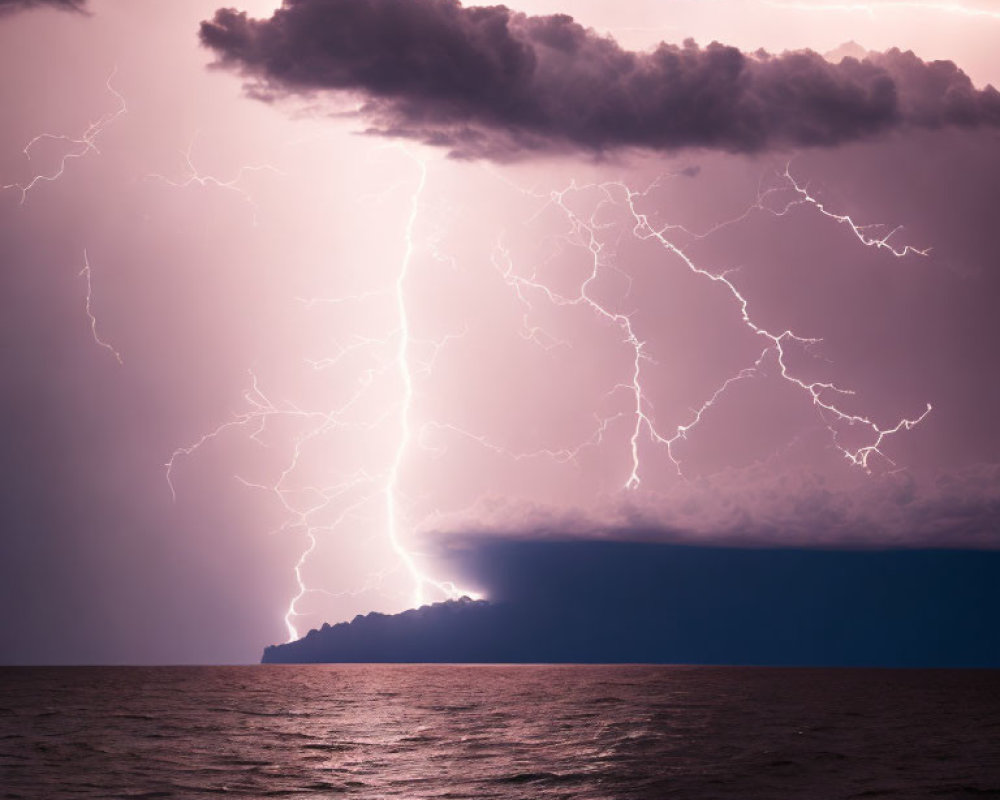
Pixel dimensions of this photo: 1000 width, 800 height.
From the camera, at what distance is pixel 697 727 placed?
1237 inches

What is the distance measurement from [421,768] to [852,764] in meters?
8.22

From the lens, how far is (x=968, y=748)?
26203 mm

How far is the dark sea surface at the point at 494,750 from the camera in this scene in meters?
18.3

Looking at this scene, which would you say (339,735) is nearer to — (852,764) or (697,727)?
(697,727)

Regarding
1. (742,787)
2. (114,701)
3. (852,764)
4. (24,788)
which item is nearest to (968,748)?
(852,764)

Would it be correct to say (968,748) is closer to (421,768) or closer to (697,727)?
(697,727)

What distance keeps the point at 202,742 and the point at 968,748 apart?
17.0 m

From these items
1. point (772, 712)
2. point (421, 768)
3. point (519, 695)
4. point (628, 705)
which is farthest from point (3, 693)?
point (421, 768)

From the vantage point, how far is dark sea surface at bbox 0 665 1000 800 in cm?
1833

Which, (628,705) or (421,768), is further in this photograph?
(628,705)

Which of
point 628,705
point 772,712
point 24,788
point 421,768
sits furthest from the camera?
point 628,705

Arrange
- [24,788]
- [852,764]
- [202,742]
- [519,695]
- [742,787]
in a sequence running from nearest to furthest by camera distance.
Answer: [24,788] → [742,787] → [852,764] → [202,742] → [519,695]

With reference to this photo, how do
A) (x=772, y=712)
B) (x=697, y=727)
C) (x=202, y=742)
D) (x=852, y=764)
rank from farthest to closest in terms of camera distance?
(x=772, y=712) < (x=697, y=727) < (x=202, y=742) < (x=852, y=764)

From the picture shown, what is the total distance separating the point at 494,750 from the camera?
24.0 meters
